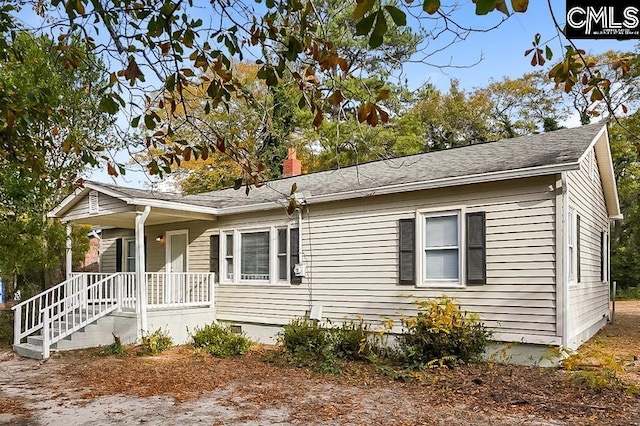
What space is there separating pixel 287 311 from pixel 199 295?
8.30 ft

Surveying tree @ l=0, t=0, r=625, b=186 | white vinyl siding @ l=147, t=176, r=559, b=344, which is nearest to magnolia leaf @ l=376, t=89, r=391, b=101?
tree @ l=0, t=0, r=625, b=186

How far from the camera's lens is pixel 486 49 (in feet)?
11.8

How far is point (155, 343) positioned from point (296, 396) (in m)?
4.49

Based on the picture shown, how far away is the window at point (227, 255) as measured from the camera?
1258cm

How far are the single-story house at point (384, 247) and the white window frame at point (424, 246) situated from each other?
0.06 ft

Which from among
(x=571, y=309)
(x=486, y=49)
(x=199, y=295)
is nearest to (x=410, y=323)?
(x=571, y=309)

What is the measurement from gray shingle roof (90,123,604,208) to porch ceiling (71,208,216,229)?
0.30m

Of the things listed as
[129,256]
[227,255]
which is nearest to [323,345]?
[227,255]

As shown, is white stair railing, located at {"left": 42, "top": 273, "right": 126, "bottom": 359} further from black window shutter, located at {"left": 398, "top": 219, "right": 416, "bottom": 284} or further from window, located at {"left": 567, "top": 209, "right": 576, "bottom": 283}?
window, located at {"left": 567, "top": 209, "right": 576, "bottom": 283}

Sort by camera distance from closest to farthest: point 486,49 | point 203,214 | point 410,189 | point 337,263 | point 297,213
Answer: point 486,49 → point 410,189 → point 337,263 → point 297,213 → point 203,214

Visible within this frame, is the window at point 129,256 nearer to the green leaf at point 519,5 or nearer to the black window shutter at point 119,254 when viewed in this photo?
the black window shutter at point 119,254

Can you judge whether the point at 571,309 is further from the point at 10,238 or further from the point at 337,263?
the point at 10,238

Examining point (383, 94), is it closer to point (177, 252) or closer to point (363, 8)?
point (363, 8)

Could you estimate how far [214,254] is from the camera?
12.7 meters
